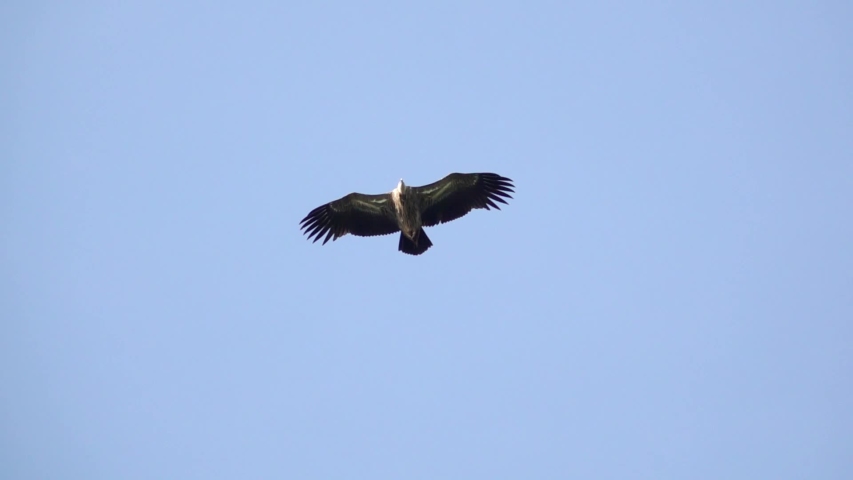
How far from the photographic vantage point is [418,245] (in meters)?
25.7

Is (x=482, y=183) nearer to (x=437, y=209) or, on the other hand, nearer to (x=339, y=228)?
(x=437, y=209)

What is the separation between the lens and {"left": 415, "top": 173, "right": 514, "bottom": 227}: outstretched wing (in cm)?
2594

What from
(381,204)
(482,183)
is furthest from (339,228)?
(482,183)

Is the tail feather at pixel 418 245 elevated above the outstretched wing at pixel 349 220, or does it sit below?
below

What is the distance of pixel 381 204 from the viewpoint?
85.8 ft

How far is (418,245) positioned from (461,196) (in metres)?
1.76

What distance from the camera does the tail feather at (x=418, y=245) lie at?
25.6 metres

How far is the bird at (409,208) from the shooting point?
2558cm

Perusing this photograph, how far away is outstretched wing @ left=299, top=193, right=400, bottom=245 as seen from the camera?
86.4ft

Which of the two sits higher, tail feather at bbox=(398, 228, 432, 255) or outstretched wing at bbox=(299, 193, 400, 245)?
outstretched wing at bbox=(299, 193, 400, 245)

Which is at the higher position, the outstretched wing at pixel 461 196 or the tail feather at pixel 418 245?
the outstretched wing at pixel 461 196

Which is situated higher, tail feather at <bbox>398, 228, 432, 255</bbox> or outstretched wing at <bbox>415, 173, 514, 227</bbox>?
outstretched wing at <bbox>415, 173, 514, 227</bbox>

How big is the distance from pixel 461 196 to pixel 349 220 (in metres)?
3.06

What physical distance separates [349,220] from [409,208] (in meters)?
2.03
